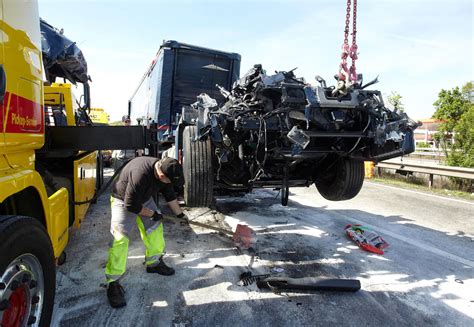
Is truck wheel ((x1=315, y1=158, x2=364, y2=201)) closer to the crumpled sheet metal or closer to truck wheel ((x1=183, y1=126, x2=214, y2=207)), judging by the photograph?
truck wheel ((x1=183, y1=126, x2=214, y2=207))

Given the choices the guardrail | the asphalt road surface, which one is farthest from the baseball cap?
the guardrail

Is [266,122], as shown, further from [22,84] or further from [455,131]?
[455,131]

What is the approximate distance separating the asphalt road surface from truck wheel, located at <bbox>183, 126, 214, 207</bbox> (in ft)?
2.58

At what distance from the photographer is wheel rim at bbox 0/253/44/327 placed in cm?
179

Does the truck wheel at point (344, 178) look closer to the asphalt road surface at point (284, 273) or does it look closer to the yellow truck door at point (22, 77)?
the asphalt road surface at point (284, 273)

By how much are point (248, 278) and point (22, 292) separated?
2.11 metres

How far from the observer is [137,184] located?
3.41 m

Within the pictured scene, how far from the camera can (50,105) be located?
4.52m

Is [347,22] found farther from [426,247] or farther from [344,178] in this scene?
[426,247]

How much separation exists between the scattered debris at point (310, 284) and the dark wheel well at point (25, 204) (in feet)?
6.79

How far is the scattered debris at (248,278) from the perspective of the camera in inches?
137

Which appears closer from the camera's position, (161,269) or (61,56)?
(161,269)

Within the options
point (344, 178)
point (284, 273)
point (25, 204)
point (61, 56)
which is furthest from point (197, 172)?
point (61, 56)

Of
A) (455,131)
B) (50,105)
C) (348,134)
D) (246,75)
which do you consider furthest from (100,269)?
(455,131)
